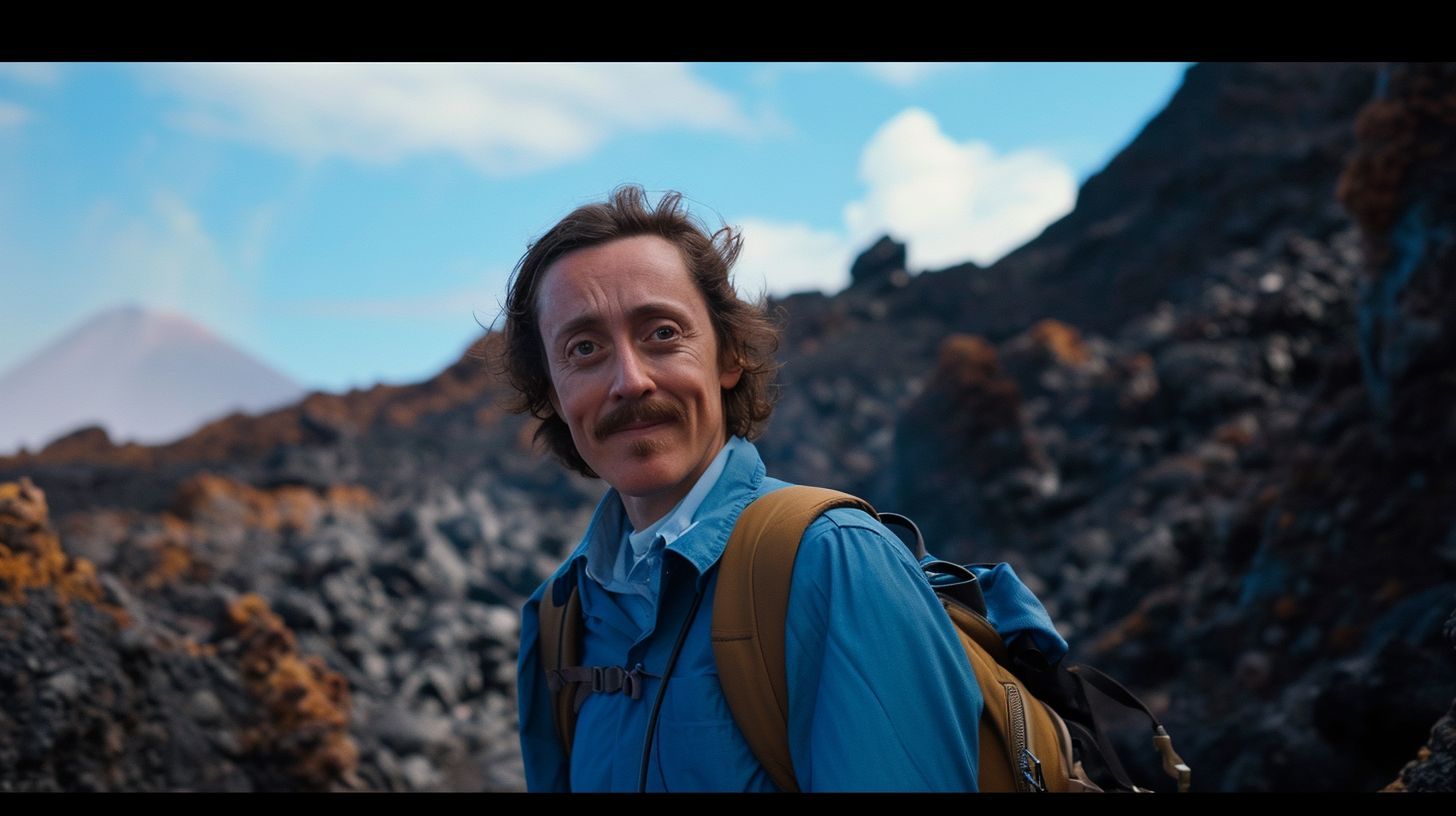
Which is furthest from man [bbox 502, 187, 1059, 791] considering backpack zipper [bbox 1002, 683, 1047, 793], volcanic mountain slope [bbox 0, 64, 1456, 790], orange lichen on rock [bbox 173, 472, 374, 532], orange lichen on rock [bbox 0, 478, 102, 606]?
orange lichen on rock [bbox 173, 472, 374, 532]

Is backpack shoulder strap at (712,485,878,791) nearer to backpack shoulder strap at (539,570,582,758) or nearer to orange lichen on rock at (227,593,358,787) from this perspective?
backpack shoulder strap at (539,570,582,758)

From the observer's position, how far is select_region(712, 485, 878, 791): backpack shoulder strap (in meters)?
1.75

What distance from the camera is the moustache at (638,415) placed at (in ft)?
6.96

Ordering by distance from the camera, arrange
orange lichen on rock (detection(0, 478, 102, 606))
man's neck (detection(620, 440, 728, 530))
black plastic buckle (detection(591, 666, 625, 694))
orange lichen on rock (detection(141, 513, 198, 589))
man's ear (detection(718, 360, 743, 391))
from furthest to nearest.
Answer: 1. orange lichen on rock (detection(141, 513, 198, 589))
2. orange lichen on rock (detection(0, 478, 102, 606))
3. man's ear (detection(718, 360, 743, 391))
4. man's neck (detection(620, 440, 728, 530))
5. black plastic buckle (detection(591, 666, 625, 694))

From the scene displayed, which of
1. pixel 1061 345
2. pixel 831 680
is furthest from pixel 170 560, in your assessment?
pixel 1061 345

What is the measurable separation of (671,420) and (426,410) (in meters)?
41.8

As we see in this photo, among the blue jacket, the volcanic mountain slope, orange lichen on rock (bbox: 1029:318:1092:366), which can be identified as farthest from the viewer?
orange lichen on rock (bbox: 1029:318:1092:366)

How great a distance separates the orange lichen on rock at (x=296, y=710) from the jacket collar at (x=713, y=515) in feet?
20.9

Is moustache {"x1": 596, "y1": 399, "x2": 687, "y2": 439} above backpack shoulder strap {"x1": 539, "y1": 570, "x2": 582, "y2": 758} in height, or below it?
above

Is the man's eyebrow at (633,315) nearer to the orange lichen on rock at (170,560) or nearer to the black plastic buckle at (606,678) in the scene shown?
the black plastic buckle at (606,678)

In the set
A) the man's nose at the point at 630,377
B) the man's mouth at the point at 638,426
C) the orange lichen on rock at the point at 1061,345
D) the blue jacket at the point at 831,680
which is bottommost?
the blue jacket at the point at 831,680

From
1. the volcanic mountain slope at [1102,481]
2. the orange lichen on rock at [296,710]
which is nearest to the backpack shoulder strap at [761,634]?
the volcanic mountain slope at [1102,481]

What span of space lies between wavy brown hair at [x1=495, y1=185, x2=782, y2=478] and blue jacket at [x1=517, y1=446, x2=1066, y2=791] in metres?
0.51

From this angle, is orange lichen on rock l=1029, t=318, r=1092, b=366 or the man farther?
orange lichen on rock l=1029, t=318, r=1092, b=366
